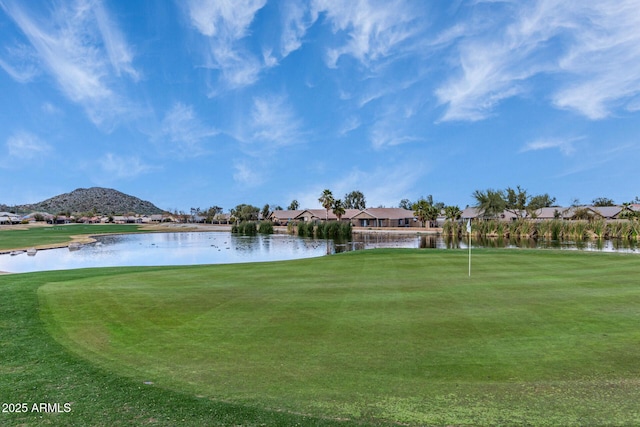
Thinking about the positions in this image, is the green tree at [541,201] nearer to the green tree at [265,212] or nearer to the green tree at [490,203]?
the green tree at [490,203]

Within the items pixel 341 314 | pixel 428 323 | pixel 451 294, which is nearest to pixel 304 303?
pixel 341 314

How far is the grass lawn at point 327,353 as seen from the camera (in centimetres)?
491

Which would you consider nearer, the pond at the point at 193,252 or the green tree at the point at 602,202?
the pond at the point at 193,252

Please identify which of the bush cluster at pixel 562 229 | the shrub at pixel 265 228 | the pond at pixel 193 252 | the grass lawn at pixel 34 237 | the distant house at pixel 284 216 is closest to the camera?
the pond at pixel 193 252

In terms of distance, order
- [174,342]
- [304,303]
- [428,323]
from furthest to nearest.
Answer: [304,303], [428,323], [174,342]

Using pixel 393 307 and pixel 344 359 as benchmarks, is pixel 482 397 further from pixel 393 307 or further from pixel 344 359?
Result: pixel 393 307

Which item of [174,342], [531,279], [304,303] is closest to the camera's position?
[174,342]

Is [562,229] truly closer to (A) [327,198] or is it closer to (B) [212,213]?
(A) [327,198]

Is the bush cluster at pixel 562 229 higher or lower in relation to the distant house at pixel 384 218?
→ lower

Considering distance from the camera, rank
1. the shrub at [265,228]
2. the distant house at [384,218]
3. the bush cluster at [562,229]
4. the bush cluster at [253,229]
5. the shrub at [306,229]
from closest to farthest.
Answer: the bush cluster at [562,229] < the shrub at [306,229] < the shrub at [265,228] < the bush cluster at [253,229] < the distant house at [384,218]

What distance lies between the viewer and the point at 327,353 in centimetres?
666

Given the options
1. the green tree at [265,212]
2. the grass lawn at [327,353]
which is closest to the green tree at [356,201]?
the green tree at [265,212]

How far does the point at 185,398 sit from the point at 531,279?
11.2 m

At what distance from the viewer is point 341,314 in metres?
8.92
